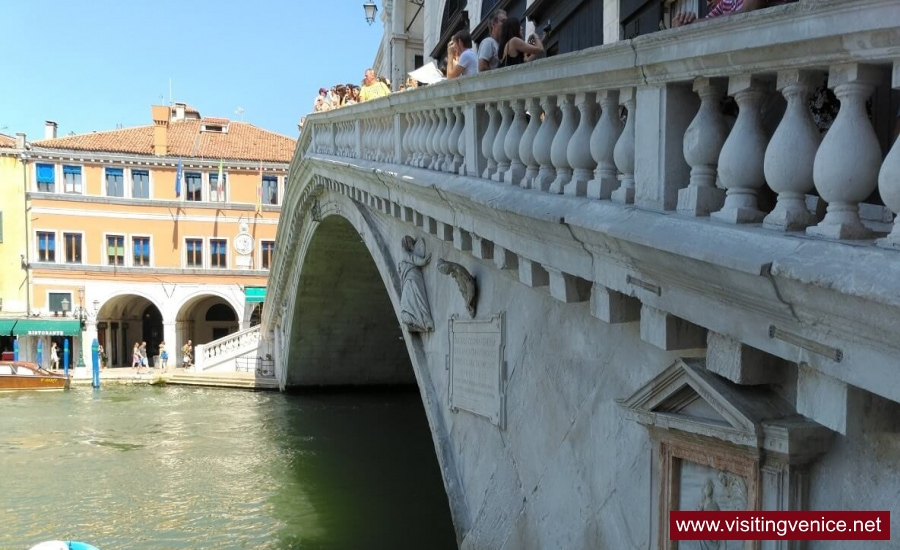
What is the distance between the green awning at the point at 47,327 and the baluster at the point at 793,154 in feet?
81.7

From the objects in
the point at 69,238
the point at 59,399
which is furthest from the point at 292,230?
the point at 69,238

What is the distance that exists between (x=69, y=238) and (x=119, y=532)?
18.7m

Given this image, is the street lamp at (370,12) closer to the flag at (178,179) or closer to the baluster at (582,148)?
the flag at (178,179)

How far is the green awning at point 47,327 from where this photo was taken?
909 inches

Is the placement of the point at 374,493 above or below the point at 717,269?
below

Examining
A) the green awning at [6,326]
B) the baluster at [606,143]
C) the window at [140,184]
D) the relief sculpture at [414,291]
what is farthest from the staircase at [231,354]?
the baluster at [606,143]

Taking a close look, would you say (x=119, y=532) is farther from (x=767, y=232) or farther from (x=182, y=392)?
(x=182, y=392)

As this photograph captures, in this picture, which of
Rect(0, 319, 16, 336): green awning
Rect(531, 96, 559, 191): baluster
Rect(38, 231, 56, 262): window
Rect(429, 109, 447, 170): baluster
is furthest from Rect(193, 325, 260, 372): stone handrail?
Rect(531, 96, 559, 191): baluster

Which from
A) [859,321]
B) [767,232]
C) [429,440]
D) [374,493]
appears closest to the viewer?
[859,321]

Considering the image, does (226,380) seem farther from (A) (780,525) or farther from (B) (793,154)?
(B) (793,154)

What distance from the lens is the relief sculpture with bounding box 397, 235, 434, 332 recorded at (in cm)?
627

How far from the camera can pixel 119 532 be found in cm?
812

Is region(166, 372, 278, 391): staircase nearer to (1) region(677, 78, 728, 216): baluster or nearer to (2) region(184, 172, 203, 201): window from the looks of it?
(2) region(184, 172, 203, 201): window

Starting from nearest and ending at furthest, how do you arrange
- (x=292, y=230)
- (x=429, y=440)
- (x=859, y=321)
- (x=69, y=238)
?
(x=859, y=321), (x=429, y=440), (x=292, y=230), (x=69, y=238)
